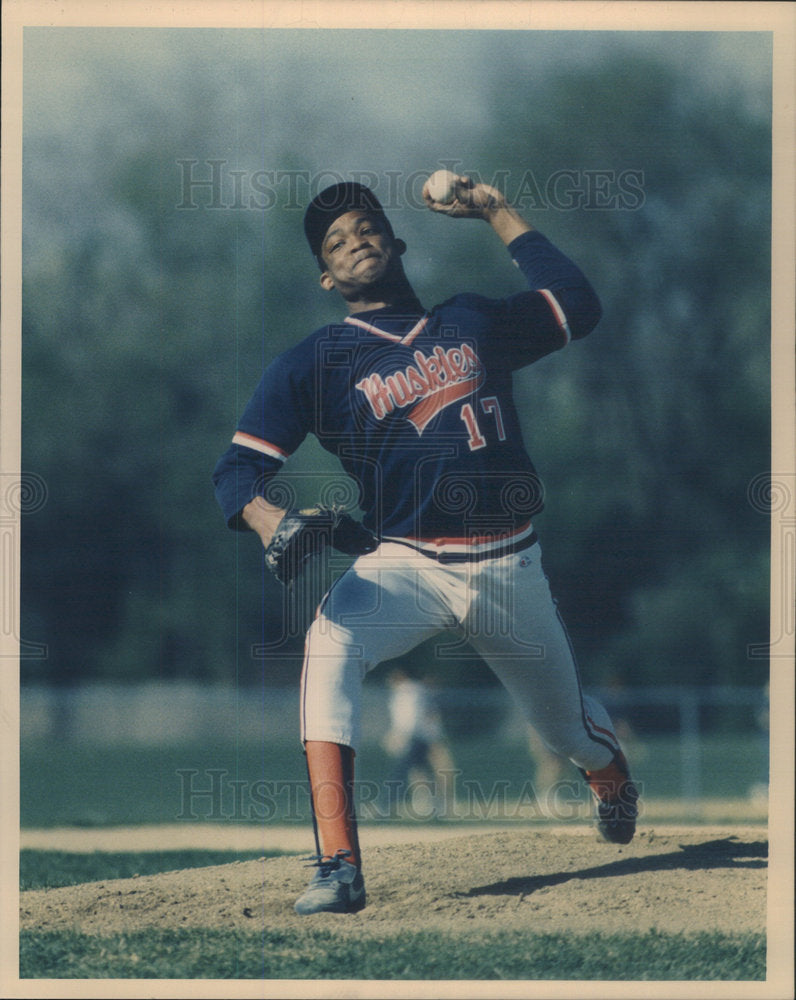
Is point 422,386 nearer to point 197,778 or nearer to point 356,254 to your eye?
point 356,254

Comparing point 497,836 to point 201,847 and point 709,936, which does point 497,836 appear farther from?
point 201,847

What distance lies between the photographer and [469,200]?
5.31 metres

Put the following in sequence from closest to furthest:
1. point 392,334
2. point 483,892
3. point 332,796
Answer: point 332,796 < point 483,892 < point 392,334

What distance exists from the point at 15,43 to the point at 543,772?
3.78 metres

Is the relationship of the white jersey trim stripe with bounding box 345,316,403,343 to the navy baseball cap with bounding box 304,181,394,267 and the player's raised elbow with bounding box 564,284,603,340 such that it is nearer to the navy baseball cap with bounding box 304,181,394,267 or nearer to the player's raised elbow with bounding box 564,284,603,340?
the navy baseball cap with bounding box 304,181,394,267

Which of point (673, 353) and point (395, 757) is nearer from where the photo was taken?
point (673, 353)

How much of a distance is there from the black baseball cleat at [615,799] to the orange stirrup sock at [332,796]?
103 centimetres

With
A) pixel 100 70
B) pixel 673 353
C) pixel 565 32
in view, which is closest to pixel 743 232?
pixel 673 353

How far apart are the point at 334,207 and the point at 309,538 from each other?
4.54 feet

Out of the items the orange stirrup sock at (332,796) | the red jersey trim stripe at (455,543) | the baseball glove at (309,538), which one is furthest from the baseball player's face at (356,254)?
the orange stirrup sock at (332,796)

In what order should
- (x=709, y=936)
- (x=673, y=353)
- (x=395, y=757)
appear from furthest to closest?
(x=395, y=757), (x=673, y=353), (x=709, y=936)

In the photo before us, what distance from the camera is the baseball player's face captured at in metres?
5.33

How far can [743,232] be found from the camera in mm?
5375

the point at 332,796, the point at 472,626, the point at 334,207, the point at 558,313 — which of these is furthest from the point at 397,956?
the point at 334,207
